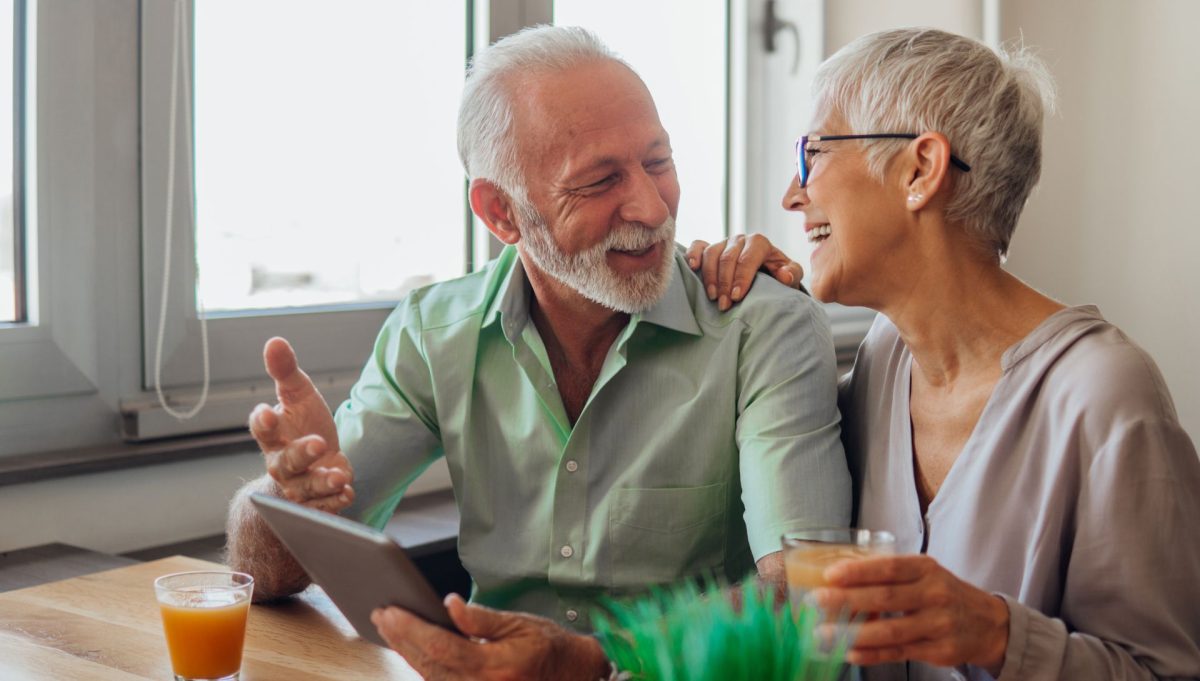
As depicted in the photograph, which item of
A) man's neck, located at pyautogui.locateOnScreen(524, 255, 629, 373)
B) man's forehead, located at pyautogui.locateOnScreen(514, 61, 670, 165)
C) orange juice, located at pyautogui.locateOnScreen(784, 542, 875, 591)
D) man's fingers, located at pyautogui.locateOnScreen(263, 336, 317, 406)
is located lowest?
orange juice, located at pyautogui.locateOnScreen(784, 542, 875, 591)

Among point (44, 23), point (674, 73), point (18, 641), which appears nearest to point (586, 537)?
point (18, 641)

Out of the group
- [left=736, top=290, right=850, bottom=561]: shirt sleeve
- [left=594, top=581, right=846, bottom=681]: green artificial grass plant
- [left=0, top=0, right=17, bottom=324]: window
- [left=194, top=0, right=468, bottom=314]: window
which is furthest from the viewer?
[left=194, top=0, right=468, bottom=314]: window

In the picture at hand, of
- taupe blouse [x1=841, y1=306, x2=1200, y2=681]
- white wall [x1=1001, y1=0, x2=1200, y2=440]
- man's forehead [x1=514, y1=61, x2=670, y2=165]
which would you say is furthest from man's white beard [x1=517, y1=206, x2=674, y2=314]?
white wall [x1=1001, y1=0, x2=1200, y2=440]

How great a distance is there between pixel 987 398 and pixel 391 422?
0.85 meters

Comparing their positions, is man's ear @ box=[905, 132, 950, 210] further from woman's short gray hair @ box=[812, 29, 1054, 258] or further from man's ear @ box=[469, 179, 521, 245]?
man's ear @ box=[469, 179, 521, 245]

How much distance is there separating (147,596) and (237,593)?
336mm

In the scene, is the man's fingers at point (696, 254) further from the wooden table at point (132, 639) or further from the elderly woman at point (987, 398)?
the wooden table at point (132, 639)

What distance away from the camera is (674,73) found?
3684mm

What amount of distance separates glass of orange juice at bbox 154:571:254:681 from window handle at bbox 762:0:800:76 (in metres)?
2.99

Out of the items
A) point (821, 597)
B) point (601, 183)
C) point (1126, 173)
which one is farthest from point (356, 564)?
point (1126, 173)

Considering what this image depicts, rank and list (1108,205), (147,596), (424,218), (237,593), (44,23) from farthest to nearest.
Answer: (1108,205) → (424,218) → (44,23) → (147,596) → (237,593)

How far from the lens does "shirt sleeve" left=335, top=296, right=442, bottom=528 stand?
1.82m

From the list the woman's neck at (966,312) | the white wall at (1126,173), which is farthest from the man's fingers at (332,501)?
the white wall at (1126,173)

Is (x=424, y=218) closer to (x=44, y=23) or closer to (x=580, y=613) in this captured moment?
(x=44, y=23)
